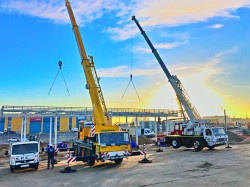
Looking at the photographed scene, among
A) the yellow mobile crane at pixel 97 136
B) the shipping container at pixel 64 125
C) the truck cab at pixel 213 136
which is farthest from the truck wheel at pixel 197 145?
the shipping container at pixel 64 125

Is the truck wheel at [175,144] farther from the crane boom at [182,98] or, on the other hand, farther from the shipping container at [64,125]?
the shipping container at [64,125]

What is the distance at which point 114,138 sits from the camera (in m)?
17.7

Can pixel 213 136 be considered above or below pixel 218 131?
below

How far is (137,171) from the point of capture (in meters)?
15.7

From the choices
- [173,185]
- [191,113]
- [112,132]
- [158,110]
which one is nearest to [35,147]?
[112,132]

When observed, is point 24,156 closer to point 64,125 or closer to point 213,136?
point 213,136

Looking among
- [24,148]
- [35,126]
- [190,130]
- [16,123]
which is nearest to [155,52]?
[190,130]

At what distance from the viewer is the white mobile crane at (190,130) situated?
2656 centimetres

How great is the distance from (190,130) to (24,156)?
1763 centimetres

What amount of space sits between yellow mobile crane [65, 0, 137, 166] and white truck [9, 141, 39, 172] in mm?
3187

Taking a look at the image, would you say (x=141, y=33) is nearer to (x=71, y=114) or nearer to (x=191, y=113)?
(x=191, y=113)

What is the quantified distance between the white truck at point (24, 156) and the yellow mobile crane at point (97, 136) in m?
3.19

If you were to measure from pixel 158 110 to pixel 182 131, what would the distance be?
14.3 m

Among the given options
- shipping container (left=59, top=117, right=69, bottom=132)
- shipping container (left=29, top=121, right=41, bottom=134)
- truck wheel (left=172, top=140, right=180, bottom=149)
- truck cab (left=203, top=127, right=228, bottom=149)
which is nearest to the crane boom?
truck cab (left=203, top=127, right=228, bottom=149)
